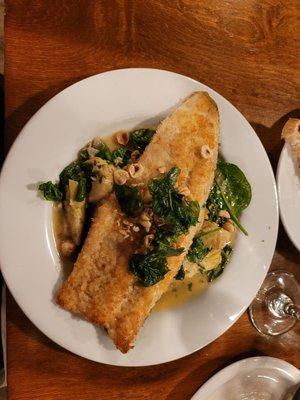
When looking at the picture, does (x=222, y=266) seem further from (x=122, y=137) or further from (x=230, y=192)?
(x=122, y=137)

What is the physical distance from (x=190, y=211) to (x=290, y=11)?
1.72 metres

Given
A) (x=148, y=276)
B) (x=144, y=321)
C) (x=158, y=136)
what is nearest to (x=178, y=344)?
(x=144, y=321)

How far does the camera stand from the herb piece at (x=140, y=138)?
2934 mm

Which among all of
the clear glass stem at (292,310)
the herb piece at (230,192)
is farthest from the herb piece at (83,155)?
the clear glass stem at (292,310)

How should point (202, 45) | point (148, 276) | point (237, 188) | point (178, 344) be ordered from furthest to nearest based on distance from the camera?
point (202, 45), point (237, 188), point (178, 344), point (148, 276)

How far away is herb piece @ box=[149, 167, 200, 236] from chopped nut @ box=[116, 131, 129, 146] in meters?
0.39

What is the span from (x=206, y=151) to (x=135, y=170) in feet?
1.38

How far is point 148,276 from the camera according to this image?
2602mm

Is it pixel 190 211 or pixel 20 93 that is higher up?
pixel 20 93

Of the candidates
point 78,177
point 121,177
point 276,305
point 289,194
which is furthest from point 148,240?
point 276,305

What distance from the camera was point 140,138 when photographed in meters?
2.93

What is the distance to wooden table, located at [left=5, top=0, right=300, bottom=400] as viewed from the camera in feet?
9.39

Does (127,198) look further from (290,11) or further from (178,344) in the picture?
(290,11)

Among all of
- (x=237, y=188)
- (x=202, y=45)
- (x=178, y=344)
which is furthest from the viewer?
(x=202, y=45)
